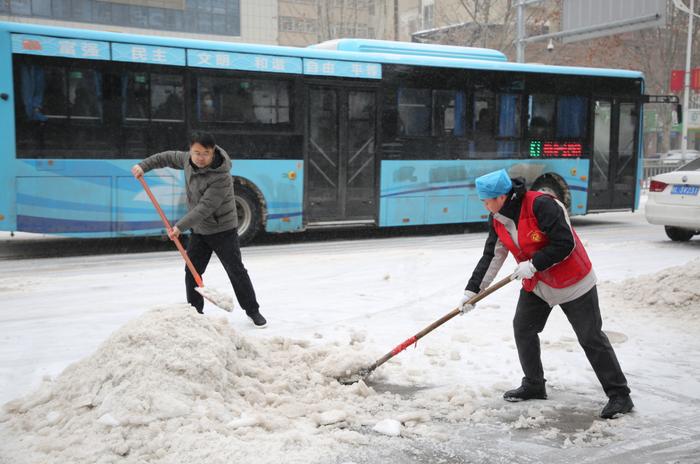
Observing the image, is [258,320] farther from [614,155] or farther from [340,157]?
[614,155]

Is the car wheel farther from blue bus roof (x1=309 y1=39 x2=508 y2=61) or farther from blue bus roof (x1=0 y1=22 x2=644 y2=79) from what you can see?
blue bus roof (x1=309 y1=39 x2=508 y2=61)

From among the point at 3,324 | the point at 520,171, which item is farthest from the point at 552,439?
the point at 520,171

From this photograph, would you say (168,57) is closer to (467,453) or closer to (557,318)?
(557,318)

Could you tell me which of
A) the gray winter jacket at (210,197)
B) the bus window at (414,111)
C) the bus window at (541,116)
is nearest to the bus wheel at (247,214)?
the bus window at (414,111)

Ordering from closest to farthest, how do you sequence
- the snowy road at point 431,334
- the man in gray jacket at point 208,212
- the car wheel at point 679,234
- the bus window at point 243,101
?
1. the snowy road at point 431,334
2. the man in gray jacket at point 208,212
3. the bus window at point 243,101
4. the car wheel at point 679,234

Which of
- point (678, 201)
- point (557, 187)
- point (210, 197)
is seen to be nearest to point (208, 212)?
point (210, 197)

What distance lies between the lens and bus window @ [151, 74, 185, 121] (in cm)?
1148

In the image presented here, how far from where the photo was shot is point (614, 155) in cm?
1611

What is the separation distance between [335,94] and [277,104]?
113cm

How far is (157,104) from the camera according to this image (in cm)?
1150

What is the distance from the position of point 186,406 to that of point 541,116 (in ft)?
40.4

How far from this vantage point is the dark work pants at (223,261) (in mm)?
6797

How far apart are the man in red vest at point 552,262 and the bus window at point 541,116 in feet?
35.1

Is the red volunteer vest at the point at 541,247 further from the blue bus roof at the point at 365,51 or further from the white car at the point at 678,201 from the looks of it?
the white car at the point at 678,201
